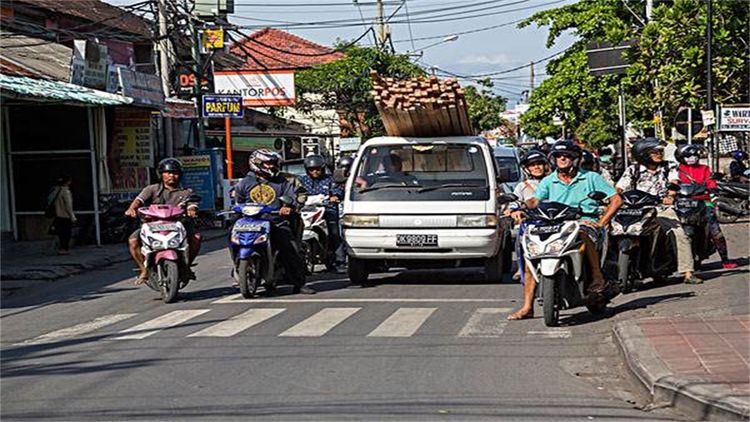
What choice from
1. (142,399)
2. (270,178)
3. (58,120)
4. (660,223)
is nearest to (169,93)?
(58,120)

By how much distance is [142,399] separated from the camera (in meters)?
7.18

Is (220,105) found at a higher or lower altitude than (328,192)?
higher

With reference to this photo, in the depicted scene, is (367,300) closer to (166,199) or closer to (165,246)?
(165,246)

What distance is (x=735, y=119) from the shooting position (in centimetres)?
2322

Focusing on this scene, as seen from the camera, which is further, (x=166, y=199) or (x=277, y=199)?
(x=277, y=199)

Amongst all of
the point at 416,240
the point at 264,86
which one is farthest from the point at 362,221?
the point at 264,86

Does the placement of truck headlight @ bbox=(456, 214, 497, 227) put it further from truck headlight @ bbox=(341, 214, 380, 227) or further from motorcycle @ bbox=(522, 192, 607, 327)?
motorcycle @ bbox=(522, 192, 607, 327)

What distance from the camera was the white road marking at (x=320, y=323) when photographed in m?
9.96

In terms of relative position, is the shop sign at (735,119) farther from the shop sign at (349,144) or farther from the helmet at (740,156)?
the shop sign at (349,144)

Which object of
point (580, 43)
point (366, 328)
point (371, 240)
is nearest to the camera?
point (366, 328)

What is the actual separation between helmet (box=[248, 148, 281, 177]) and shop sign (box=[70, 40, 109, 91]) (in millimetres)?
10140

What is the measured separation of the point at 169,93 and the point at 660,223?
19.2 meters

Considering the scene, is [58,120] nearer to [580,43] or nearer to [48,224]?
[48,224]

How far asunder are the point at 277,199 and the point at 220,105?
1633 cm
